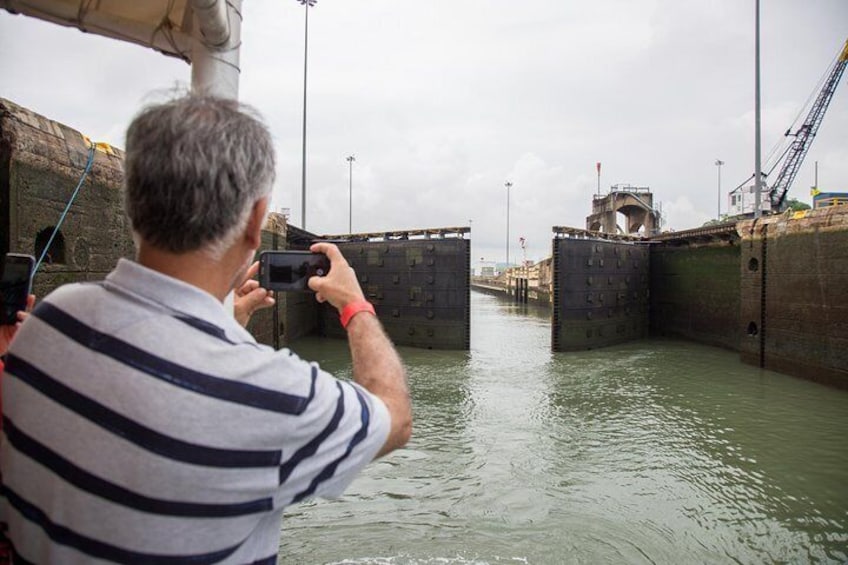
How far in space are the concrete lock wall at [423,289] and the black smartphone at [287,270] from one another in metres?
11.9

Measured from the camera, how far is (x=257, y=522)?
0.96 m

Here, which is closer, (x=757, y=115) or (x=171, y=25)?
(x=171, y=25)

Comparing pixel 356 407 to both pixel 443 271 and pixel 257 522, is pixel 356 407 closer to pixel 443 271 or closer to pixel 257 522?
pixel 257 522

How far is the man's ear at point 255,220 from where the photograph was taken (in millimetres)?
1069

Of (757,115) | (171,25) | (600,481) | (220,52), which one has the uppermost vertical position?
(757,115)

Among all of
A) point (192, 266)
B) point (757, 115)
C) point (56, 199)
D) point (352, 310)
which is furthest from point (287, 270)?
point (757, 115)

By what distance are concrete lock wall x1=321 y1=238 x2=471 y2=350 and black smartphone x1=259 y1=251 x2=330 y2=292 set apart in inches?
469

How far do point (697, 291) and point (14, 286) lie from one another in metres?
16.0

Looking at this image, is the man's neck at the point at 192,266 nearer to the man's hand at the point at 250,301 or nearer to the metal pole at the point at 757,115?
the man's hand at the point at 250,301

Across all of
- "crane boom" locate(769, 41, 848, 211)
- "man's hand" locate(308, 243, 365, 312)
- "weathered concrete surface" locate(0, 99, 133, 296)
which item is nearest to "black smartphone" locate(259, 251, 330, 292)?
"man's hand" locate(308, 243, 365, 312)

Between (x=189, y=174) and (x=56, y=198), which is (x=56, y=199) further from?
(x=189, y=174)

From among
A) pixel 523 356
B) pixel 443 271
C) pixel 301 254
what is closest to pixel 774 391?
pixel 523 356

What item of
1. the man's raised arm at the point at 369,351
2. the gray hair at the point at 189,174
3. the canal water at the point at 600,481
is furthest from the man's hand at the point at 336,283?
the canal water at the point at 600,481

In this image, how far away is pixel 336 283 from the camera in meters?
1.40
